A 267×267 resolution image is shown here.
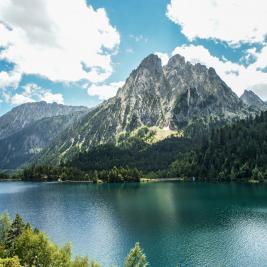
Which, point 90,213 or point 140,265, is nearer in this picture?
point 140,265

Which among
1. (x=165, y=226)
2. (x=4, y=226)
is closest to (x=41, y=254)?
(x=4, y=226)

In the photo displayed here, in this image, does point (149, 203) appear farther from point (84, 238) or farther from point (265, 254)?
point (265, 254)

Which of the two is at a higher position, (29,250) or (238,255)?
(29,250)

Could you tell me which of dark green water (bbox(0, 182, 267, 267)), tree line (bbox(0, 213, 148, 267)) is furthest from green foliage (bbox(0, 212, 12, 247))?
dark green water (bbox(0, 182, 267, 267))

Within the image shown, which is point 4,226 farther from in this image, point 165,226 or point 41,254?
point 165,226

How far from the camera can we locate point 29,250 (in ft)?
217

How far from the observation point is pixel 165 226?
121 meters

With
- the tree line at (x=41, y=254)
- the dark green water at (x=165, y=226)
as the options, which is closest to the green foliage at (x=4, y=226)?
the tree line at (x=41, y=254)

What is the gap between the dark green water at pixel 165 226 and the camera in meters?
90.5

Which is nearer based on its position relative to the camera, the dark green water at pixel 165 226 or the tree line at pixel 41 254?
the tree line at pixel 41 254

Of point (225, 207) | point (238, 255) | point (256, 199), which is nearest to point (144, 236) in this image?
point (238, 255)

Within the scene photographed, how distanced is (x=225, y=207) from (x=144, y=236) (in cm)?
6284

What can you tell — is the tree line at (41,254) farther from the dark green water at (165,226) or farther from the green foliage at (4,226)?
the dark green water at (165,226)

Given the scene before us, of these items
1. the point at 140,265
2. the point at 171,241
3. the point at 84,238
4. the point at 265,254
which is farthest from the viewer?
the point at 84,238
